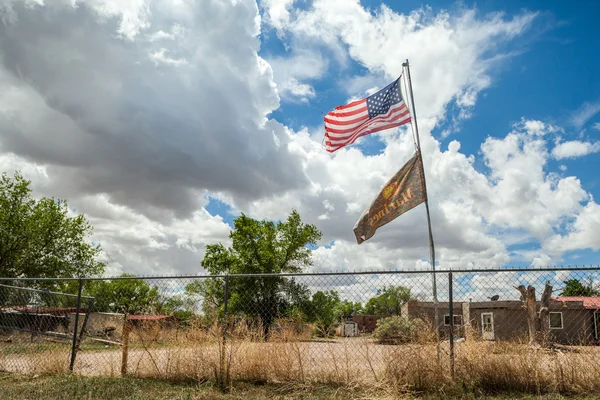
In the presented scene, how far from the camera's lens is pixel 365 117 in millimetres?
10203

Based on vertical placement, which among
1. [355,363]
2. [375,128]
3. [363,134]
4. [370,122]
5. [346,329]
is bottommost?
[355,363]

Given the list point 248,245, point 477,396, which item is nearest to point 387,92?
point 477,396

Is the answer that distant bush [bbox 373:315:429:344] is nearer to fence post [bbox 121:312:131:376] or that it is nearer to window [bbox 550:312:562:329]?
fence post [bbox 121:312:131:376]

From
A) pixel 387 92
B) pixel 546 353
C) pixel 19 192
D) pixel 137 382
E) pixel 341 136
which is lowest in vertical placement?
pixel 137 382

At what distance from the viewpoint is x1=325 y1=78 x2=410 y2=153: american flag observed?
1000 cm

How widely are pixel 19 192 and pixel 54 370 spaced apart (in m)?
27.6

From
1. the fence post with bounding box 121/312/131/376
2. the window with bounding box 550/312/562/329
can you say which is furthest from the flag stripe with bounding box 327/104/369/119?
the window with bounding box 550/312/562/329

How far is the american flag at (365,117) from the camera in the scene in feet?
32.8

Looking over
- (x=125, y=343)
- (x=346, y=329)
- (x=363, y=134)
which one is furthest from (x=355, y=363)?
(x=363, y=134)

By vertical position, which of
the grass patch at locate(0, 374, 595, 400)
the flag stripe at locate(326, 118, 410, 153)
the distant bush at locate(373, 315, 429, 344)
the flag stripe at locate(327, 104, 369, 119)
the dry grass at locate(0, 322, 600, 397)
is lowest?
the grass patch at locate(0, 374, 595, 400)

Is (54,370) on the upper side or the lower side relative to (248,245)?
lower

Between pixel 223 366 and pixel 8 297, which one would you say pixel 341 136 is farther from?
pixel 8 297

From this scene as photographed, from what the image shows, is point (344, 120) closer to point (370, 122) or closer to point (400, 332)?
point (370, 122)

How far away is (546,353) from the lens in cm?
659
